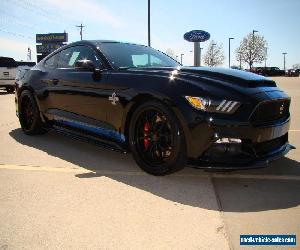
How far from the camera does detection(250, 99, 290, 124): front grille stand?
341 centimetres

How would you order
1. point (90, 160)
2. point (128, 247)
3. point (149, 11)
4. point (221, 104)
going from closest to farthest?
point (128, 247) < point (221, 104) < point (90, 160) < point (149, 11)

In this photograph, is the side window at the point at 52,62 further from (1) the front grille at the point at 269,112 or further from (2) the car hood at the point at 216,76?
(1) the front grille at the point at 269,112

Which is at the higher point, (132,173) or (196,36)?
(196,36)

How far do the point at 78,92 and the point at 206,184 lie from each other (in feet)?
6.78

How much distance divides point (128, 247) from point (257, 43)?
7435cm

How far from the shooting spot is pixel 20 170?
163 inches

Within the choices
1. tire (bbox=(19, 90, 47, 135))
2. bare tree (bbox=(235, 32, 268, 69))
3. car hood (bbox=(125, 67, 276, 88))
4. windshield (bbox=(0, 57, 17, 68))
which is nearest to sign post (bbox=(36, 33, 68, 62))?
bare tree (bbox=(235, 32, 268, 69))

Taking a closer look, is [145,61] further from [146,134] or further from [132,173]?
[132,173]

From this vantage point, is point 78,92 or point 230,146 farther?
point 78,92

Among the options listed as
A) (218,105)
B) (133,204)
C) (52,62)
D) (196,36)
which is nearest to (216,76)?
(218,105)

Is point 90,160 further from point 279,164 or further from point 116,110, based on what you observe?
point 279,164

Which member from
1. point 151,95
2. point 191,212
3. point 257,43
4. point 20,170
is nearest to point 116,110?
point 151,95

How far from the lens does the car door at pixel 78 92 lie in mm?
4379

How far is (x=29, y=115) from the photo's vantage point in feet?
20.0
